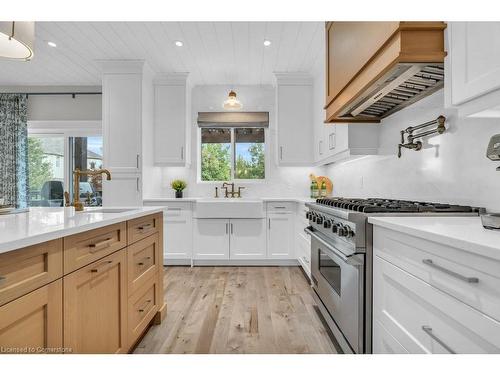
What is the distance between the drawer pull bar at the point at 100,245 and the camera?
1220mm

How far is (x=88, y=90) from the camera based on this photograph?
435cm

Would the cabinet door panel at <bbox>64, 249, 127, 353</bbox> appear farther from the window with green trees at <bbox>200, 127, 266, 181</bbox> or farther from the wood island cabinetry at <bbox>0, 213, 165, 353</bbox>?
the window with green trees at <bbox>200, 127, 266, 181</bbox>

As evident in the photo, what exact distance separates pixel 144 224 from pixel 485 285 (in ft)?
5.66

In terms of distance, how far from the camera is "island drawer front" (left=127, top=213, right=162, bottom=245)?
5.36 ft

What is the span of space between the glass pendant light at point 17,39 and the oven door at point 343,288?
1.86m

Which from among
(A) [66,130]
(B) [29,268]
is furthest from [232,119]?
(B) [29,268]

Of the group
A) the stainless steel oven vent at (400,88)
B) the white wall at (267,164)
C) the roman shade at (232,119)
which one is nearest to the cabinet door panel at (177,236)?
the white wall at (267,164)

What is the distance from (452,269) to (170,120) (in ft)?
12.3

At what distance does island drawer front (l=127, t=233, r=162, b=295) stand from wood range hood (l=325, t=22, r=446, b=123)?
1.64 metres

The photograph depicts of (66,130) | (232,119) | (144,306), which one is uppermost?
(232,119)

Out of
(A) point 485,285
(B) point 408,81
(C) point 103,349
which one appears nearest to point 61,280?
(C) point 103,349

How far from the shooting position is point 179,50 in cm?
326

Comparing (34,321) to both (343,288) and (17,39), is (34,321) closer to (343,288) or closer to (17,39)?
(17,39)
